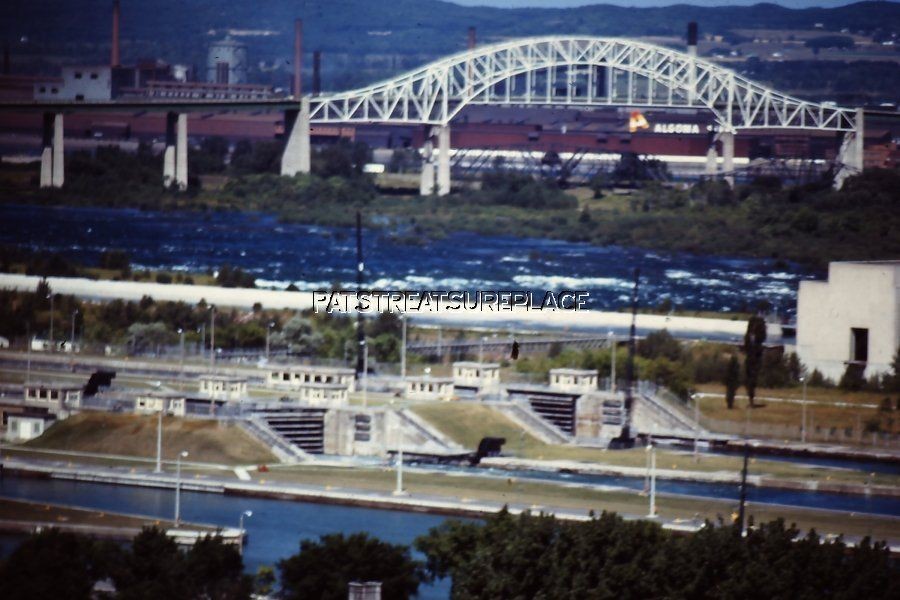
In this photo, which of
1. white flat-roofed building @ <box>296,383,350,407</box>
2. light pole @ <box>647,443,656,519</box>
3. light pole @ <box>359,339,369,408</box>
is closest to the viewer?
light pole @ <box>647,443,656,519</box>

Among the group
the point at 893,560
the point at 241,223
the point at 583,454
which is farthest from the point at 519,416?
the point at 241,223

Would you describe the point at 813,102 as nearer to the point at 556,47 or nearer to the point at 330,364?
the point at 556,47

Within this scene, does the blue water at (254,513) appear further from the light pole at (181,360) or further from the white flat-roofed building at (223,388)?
the light pole at (181,360)

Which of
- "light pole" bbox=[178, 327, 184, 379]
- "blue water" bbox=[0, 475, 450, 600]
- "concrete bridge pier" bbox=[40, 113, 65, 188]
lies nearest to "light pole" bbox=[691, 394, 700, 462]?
"blue water" bbox=[0, 475, 450, 600]

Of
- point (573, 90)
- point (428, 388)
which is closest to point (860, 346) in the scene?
point (428, 388)

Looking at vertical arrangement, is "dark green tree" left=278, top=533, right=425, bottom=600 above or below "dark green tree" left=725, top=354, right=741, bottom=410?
below

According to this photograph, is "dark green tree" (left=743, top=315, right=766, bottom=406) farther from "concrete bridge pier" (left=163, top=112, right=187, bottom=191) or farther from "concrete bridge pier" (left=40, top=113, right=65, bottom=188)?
"concrete bridge pier" (left=163, top=112, right=187, bottom=191)
